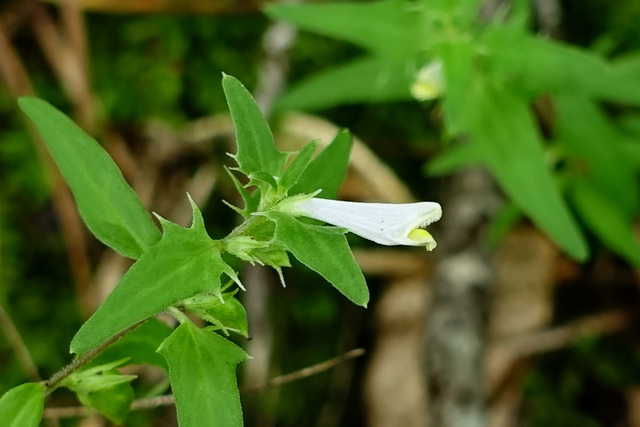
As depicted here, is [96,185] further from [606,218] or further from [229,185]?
[606,218]

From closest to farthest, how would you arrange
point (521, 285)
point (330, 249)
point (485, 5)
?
point (330, 249), point (485, 5), point (521, 285)

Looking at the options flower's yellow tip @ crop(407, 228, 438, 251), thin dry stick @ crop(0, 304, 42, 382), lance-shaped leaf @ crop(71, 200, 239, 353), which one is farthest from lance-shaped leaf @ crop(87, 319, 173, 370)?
thin dry stick @ crop(0, 304, 42, 382)

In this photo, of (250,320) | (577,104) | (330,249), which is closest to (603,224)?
(577,104)

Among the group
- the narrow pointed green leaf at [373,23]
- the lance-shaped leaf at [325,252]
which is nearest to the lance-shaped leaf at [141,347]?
the lance-shaped leaf at [325,252]

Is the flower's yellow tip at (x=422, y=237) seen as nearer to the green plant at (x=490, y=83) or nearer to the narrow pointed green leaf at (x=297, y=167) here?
the narrow pointed green leaf at (x=297, y=167)

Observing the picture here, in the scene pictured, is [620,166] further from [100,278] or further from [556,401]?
[100,278]
